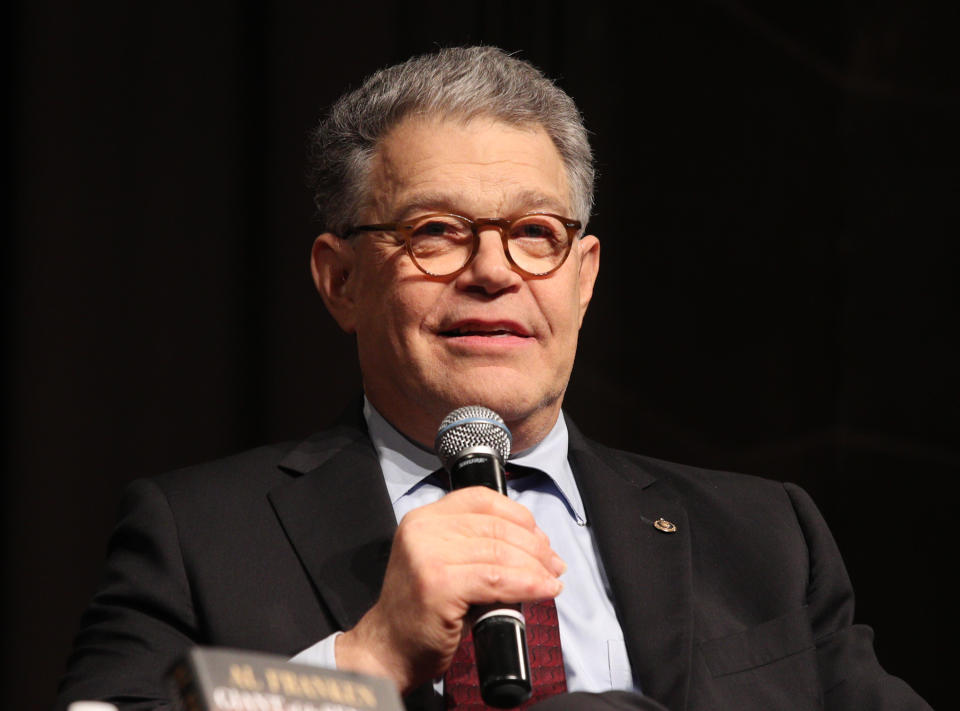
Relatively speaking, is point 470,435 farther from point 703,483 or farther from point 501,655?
point 703,483

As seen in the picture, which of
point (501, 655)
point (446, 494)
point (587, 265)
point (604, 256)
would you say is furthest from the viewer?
point (604, 256)

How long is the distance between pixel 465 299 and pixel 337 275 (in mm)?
338

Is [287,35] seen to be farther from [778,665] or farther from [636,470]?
[778,665]

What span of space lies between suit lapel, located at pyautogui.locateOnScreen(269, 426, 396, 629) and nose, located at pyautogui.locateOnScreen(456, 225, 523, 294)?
333 millimetres

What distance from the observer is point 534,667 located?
1634mm

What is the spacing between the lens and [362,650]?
54.6 inches

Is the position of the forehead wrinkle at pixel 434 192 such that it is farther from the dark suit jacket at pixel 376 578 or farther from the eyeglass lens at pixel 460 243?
the dark suit jacket at pixel 376 578

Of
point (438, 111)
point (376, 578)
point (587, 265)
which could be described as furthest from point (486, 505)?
point (587, 265)

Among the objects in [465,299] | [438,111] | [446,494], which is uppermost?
[438,111]

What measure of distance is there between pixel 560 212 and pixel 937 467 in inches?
59.3

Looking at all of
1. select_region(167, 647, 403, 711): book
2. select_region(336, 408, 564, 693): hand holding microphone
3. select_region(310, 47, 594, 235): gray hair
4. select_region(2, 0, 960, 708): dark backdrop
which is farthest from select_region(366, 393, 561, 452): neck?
select_region(167, 647, 403, 711): book

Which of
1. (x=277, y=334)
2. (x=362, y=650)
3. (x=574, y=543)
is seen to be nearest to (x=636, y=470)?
(x=574, y=543)

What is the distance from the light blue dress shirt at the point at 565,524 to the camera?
1.72m

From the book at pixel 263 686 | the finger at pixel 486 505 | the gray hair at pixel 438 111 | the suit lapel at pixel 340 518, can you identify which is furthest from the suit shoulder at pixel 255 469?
the book at pixel 263 686
